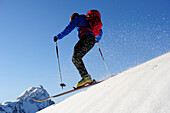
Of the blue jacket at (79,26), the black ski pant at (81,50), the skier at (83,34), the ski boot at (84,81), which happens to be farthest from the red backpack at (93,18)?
the ski boot at (84,81)

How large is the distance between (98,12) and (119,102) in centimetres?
384

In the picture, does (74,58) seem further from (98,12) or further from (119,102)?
(119,102)

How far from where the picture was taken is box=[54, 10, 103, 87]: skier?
4738 millimetres

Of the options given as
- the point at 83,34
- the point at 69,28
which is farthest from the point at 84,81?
the point at 69,28

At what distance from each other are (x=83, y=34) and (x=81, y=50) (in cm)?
52

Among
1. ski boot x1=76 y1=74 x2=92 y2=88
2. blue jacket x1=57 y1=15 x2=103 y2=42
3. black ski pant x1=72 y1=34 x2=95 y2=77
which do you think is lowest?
ski boot x1=76 y1=74 x2=92 y2=88

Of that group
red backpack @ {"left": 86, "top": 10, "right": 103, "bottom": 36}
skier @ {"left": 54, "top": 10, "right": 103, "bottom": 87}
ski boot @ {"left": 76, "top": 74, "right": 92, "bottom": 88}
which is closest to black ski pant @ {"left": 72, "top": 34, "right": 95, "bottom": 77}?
skier @ {"left": 54, "top": 10, "right": 103, "bottom": 87}

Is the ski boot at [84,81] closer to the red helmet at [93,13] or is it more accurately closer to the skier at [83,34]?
the skier at [83,34]

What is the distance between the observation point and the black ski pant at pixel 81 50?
186 inches

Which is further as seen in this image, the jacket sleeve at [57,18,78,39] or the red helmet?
the red helmet

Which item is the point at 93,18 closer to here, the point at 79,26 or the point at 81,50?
the point at 79,26

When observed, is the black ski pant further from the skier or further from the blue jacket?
the blue jacket

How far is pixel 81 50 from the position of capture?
15.6 feet

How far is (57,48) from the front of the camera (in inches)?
240
